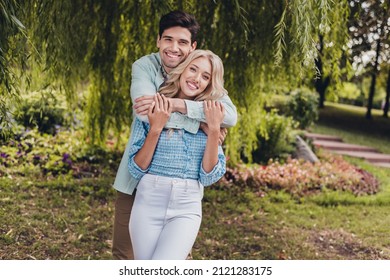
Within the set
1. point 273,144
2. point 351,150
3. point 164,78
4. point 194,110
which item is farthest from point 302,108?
point 194,110

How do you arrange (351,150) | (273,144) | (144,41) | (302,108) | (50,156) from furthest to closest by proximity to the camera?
(302,108)
(351,150)
(273,144)
(50,156)
(144,41)

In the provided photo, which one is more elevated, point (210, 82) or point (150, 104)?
point (210, 82)

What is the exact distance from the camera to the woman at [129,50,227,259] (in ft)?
8.07

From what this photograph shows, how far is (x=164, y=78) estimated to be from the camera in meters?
2.78

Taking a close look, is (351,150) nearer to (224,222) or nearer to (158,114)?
(224,222)

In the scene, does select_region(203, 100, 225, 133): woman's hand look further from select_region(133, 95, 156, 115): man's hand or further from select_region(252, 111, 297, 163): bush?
select_region(252, 111, 297, 163): bush

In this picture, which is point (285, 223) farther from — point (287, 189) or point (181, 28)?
point (181, 28)

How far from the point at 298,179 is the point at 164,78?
16.0 feet

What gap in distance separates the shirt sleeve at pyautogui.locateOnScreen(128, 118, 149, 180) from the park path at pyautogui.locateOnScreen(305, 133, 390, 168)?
7.53 m

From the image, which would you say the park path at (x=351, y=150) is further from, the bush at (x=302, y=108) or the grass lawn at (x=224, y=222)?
the grass lawn at (x=224, y=222)

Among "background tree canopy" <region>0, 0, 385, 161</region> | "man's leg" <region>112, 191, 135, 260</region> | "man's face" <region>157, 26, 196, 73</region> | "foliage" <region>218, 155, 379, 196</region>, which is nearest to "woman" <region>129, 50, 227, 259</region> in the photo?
"man's face" <region>157, 26, 196, 73</region>
